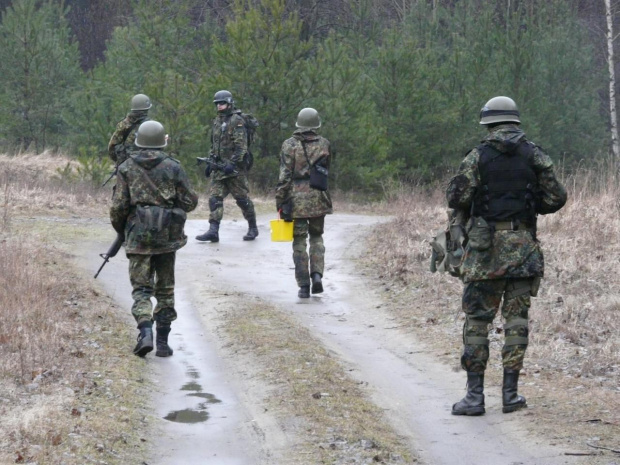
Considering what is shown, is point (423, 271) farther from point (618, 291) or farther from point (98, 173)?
point (98, 173)

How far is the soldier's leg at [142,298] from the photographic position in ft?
27.1

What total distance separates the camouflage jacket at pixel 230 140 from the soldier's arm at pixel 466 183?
785cm

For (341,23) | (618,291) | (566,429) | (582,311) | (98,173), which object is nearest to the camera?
(566,429)

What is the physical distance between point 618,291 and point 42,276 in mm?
5960

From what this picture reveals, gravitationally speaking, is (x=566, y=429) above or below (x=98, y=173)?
below

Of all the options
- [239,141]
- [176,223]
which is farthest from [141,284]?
[239,141]

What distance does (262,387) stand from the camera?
24.2 ft

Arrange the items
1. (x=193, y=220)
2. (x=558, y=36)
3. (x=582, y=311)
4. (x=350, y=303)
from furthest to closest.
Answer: (x=558, y=36) → (x=193, y=220) → (x=350, y=303) → (x=582, y=311)

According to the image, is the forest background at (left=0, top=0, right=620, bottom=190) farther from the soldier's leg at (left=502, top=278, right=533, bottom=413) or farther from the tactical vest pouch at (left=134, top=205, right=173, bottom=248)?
the soldier's leg at (left=502, top=278, right=533, bottom=413)

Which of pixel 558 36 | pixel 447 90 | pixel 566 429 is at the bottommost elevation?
pixel 566 429

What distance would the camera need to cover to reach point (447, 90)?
89.7 feet

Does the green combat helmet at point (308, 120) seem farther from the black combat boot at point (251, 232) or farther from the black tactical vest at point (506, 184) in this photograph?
the black tactical vest at point (506, 184)

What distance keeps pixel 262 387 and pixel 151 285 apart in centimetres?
163

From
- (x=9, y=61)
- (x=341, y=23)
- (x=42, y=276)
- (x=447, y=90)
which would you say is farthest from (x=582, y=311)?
(x=341, y=23)
